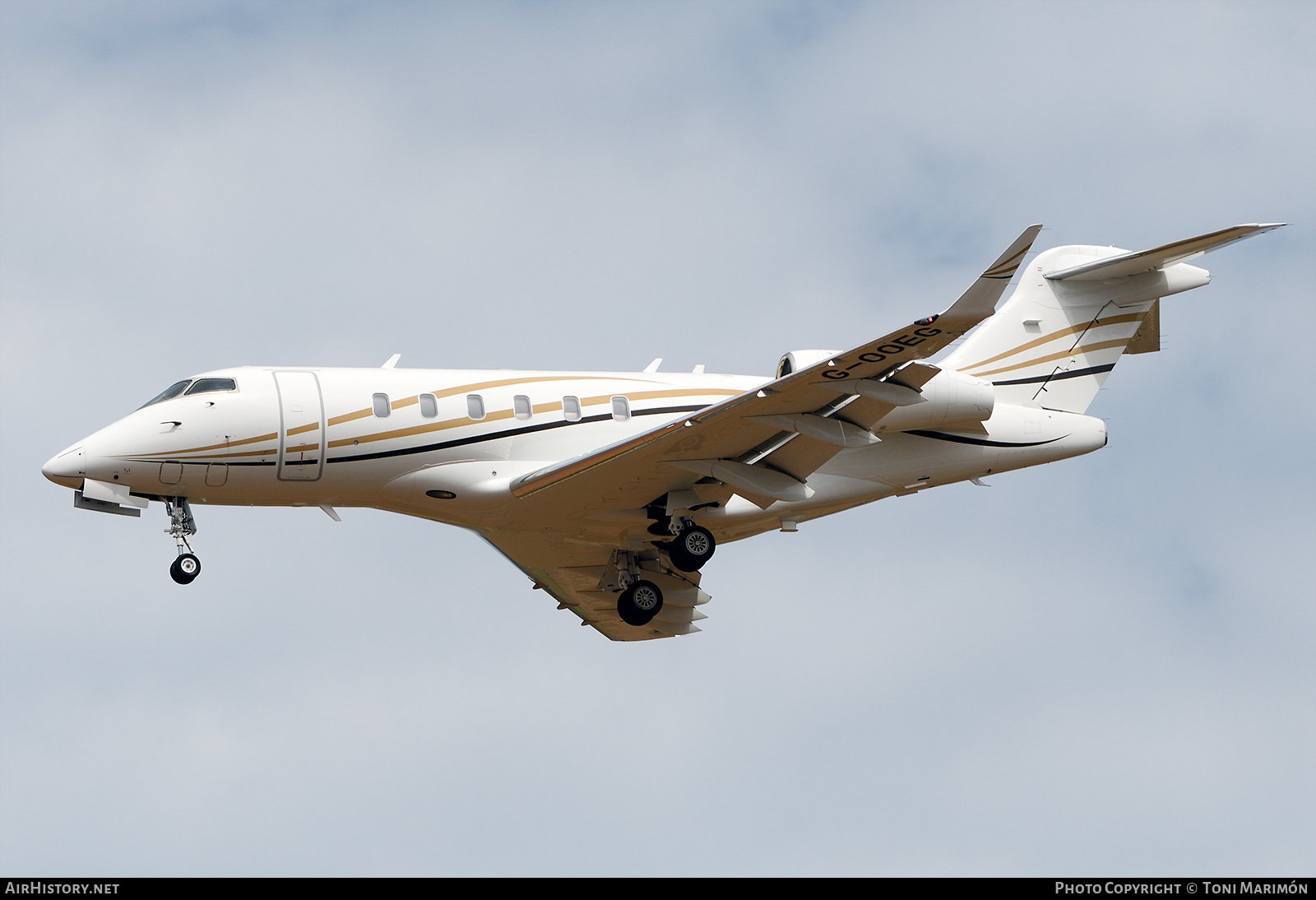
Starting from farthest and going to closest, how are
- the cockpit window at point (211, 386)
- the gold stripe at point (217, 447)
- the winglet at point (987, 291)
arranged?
the cockpit window at point (211, 386) → the gold stripe at point (217, 447) → the winglet at point (987, 291)

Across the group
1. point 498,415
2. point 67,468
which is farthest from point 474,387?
point 67,468

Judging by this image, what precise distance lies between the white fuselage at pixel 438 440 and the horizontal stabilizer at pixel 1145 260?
8.88 feet

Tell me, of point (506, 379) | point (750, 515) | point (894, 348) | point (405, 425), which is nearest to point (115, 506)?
point (405, 425)

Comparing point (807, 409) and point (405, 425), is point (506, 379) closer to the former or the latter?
point (405, 425)

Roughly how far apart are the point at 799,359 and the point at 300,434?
6828 mm

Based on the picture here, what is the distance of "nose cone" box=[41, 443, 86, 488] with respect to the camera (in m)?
22.0

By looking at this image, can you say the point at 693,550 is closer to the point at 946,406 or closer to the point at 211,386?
the point at 946,406

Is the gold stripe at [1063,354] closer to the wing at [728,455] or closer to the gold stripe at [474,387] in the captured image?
the wing at [728,455]

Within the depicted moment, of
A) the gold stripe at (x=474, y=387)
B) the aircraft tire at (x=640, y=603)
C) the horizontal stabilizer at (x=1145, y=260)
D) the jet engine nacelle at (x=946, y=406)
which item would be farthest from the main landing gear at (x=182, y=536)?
the horizontal stabilizer at (x=1145, y=260)

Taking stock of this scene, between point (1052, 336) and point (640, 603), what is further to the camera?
point (1052, 336)

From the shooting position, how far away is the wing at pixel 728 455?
66.0 feet

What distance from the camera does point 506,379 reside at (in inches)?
929

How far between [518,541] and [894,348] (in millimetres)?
7224

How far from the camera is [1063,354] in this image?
85.3 feet
